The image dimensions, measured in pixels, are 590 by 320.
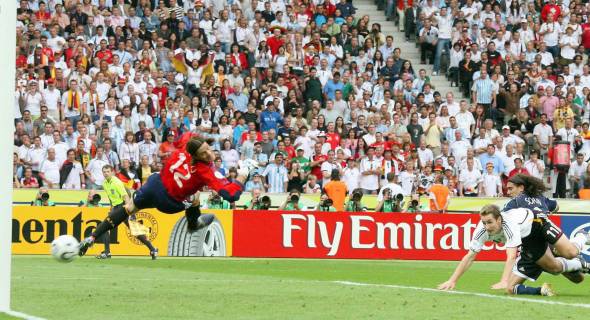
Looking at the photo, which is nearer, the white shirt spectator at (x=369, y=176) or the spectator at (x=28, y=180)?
the spectator at (x=28, y=180)

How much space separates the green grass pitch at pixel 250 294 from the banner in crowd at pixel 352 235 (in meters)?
5.02

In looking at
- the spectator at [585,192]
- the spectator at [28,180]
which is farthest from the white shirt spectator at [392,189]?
the spectator at [28,180]

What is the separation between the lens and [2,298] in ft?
38.2

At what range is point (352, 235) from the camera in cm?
2788

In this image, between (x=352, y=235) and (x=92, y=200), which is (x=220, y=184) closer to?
(x=92, y=200)

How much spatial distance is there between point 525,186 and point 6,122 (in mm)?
6923

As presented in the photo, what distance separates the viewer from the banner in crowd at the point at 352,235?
90.3 ft

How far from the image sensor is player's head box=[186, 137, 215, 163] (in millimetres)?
14875

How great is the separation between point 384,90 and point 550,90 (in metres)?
4.63

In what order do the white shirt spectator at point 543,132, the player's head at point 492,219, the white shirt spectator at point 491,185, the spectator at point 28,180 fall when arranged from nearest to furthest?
the player's head at point 492,219
the spectator at point 28,180
the white shirt spectator at point 491,185
the white shirt spectator at point 543,132

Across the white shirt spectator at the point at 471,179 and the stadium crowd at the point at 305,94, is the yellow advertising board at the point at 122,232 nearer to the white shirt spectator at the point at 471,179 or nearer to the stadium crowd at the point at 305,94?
the stadium crowd at the point at 305,94

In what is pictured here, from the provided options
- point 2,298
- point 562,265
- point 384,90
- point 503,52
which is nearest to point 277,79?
point 384,90

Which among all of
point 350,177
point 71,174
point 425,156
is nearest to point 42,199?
point 71,174

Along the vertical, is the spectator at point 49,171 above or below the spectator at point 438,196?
above
